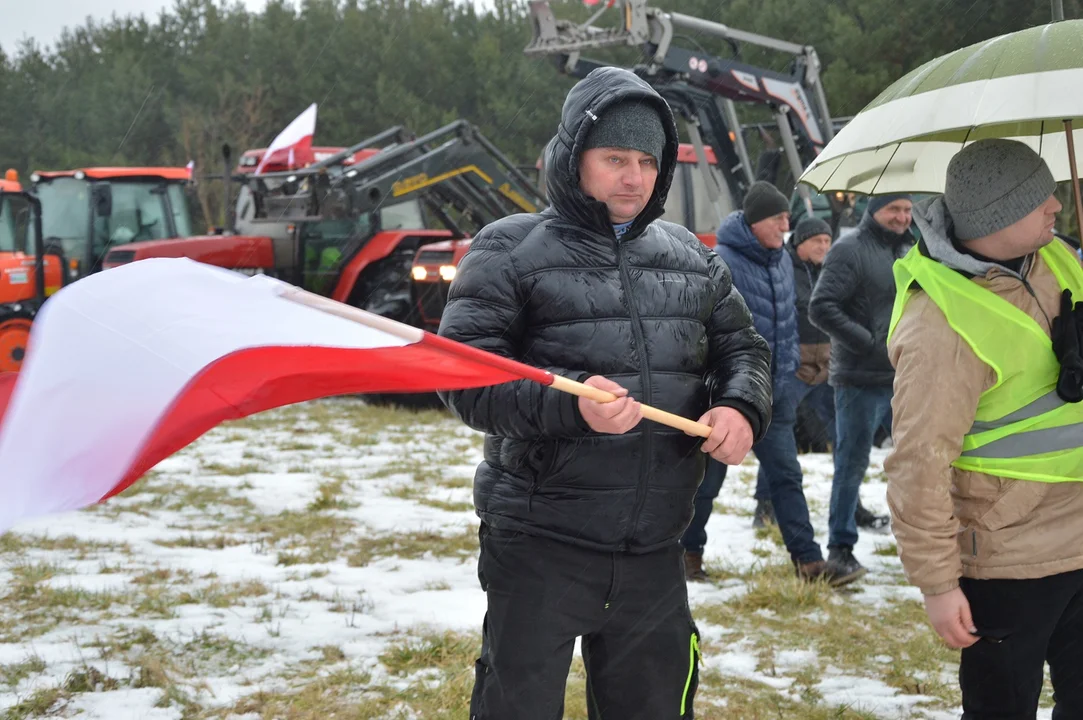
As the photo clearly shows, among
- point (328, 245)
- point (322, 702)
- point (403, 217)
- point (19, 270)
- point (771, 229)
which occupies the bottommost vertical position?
point (322, 702)

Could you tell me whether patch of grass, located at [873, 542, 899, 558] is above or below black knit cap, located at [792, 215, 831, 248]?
below

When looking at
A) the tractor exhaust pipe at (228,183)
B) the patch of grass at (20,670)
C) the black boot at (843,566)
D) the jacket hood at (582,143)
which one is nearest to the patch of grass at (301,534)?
the patch of grass at (20,670)

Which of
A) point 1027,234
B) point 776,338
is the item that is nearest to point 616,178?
point 1027,234

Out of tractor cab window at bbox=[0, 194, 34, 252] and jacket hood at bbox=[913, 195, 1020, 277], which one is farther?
tractor cab window at bbox=[0, 194, 34, 252]

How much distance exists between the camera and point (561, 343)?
214 centimetres

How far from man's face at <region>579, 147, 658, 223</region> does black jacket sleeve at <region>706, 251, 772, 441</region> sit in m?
0.26

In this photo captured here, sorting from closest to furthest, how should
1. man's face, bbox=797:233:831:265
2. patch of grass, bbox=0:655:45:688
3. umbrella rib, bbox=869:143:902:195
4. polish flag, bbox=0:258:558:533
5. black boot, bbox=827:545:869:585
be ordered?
polish flag, bbox=0:258:558:533
umbrella rib, bbox=869:143:902:195
patch of grass, bbox=0:655:45:688
black boot, bbox=827:545:869:585
man's face, bbox=797:233:831:265

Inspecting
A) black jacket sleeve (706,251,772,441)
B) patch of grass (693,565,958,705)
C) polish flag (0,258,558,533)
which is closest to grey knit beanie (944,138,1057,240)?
black jacket sleeve (706,251,772,441)

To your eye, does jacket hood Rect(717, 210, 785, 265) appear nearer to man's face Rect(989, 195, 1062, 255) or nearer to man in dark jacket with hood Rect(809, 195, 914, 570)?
man in dark jacket with hood Rect(809, 195, 914, 570)

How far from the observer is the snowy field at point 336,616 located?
140 inches

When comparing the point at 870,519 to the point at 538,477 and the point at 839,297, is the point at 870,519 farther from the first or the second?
the point at 538,477

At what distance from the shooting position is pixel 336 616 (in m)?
4.41

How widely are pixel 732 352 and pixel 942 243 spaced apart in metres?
0.47

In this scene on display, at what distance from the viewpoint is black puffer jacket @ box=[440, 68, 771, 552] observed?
2135 mm
